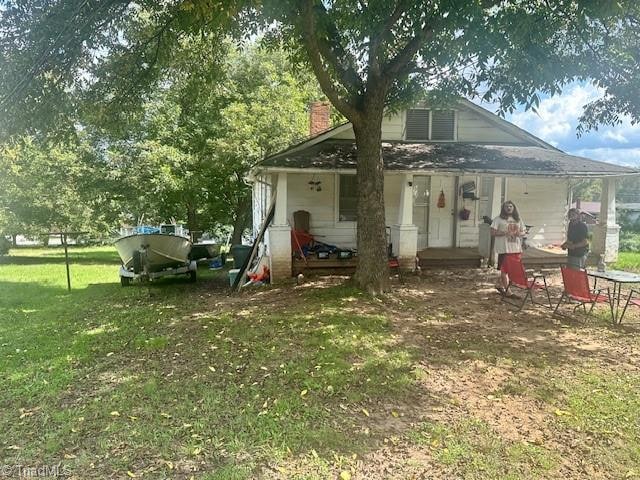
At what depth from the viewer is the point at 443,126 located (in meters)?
14.2

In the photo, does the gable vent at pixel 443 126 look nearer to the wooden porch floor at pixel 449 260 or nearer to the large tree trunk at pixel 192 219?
the wooden porch floor at pixel 449 260

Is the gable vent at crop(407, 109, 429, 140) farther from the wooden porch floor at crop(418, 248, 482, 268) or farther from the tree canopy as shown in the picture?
the wooden porch floor at crop(418, 248, 482, 268)

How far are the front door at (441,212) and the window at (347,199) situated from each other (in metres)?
2.45

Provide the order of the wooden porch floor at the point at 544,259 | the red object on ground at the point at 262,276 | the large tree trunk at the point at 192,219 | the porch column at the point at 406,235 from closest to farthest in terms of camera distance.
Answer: the red object on ground at the point at 262,276
the porch column at the point at 406,235
the wooden porch floor at the point at 544,259
the large tree trunk at the point at 192,219

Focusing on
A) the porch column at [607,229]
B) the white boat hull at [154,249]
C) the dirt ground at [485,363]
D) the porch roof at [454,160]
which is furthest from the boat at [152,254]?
the porch column at [607,229]

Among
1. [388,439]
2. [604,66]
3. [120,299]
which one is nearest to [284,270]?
[120,299]

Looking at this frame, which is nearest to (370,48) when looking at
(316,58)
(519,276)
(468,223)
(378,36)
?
(378,36)

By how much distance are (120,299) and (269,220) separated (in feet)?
12.9

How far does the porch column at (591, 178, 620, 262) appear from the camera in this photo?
12375mm

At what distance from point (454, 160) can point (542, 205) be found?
429cm

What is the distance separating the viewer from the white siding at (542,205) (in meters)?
14.0

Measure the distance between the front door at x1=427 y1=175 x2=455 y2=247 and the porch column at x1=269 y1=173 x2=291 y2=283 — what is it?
515 centimetres

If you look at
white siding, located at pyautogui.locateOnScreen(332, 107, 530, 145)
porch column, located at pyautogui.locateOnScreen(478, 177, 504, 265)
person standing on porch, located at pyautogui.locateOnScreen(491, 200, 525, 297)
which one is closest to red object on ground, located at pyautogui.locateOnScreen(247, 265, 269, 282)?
person standing on porch, located at pyautogui.locateOnScreen(491, 200, 525, 297)

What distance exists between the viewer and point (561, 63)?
8.69 metres
